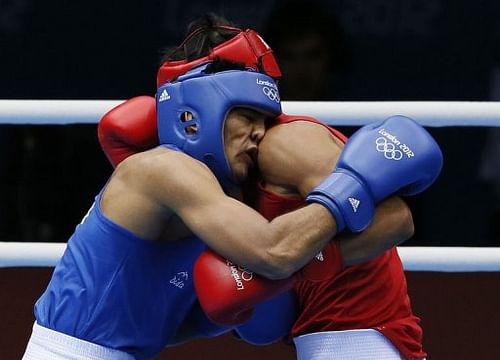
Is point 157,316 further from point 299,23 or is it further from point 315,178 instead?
point 299,23

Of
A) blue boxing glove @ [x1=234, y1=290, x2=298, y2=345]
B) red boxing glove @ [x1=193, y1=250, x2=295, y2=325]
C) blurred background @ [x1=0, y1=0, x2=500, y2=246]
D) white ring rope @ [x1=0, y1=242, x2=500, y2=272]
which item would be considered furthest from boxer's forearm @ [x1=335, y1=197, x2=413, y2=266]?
blurred background @ [x1=0, y1=0, x2=500, y2=246]

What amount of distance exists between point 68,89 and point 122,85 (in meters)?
0.17

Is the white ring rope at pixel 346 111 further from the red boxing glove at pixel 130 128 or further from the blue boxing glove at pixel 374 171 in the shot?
the blue boxing glove at pixel 374 171

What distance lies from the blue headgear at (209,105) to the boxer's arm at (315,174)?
0.23ft

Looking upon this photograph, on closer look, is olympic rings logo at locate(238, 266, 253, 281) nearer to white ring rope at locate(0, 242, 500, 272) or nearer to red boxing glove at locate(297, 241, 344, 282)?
red boxing glove at locate(297, 241, 344, 282)

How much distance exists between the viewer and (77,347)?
2.42 m

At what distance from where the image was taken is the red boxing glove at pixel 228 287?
2234 millimetres

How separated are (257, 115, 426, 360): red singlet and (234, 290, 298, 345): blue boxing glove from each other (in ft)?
0.14

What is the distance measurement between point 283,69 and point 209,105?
61.0 inches

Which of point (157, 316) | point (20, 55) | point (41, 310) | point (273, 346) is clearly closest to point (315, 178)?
point (157, 316)

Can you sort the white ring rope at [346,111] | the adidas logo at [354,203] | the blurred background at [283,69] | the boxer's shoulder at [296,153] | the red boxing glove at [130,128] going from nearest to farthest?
the adidas logo at [354,203] → the boxer's shoulder at [296,153] → the red boxing glove at [130,128] → the white ring rope at [346,111] → the blurred background at [283,69]

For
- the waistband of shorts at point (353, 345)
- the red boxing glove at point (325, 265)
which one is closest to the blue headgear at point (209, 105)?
the red boxing glove at point (325, 265)

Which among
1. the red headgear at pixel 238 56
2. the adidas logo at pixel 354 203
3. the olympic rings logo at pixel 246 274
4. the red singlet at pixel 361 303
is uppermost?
the red headgear at pixel 238 56

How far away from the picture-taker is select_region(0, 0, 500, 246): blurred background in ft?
13.0
